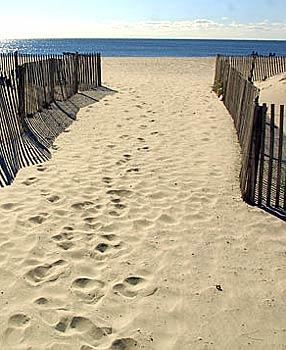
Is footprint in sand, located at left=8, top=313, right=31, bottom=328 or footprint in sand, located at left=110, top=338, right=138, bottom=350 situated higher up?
footprint in sand, located at left=8, top=313, right=31, bottom=328

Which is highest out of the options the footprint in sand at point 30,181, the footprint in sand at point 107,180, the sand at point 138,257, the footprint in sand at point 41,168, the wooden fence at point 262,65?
the wooden fence at point 262,65

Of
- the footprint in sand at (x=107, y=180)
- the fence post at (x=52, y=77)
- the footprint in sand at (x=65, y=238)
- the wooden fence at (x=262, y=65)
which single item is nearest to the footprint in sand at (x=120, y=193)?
the footprint in sand at (x=107, y=180)

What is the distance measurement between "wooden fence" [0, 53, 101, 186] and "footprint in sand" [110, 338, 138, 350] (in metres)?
3.57

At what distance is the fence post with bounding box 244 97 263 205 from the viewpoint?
5.23 metres

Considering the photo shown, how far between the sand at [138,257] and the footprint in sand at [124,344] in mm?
10

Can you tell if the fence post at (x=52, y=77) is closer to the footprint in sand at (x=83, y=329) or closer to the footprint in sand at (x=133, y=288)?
the footprint in sand at (x=133, y=288)

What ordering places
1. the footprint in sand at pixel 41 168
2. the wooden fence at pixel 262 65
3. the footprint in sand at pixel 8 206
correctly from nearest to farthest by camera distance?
the footprint in sand at pixel 8 206 < the footprint in sand at pixel 41 168 < the wooden fence at pixel 262 65

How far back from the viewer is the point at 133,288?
143 inches

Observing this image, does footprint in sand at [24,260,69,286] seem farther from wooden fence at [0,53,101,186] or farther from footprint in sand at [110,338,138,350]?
wooden fence at [0,53,101,186]

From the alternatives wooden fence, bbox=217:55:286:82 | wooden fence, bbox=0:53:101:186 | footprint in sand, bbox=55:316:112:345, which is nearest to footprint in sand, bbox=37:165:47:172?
wooden fence, bbox=0:53:101:186

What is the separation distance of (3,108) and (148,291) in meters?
5.46

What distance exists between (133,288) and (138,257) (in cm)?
51

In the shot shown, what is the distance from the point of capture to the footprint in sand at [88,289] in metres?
3.48

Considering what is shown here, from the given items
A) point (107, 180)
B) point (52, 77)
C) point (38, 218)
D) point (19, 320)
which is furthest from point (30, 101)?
point (19, 320)
